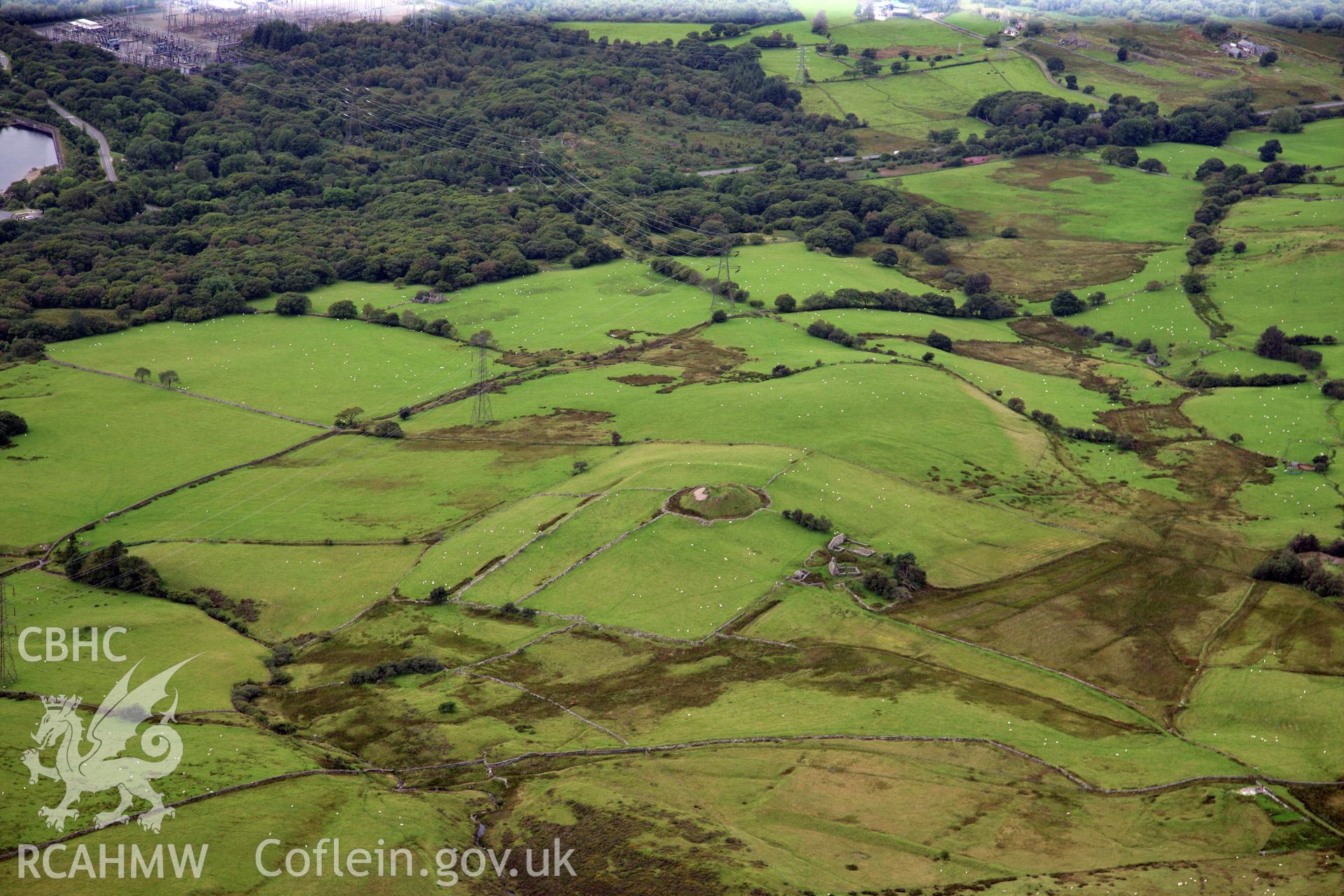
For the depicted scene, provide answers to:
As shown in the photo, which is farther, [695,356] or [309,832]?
[695,356]

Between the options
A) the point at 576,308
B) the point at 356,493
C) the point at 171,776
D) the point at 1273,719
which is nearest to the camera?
the point at 171,776

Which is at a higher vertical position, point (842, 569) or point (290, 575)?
point (842, 569)

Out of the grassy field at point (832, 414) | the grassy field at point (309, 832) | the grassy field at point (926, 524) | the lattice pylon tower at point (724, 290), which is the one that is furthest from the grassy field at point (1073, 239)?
the grassy field at point (309, 832)

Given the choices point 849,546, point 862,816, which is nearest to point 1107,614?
point 849,546

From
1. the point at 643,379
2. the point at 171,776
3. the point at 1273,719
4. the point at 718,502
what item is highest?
the point at 718,502

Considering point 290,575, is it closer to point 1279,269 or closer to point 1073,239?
point 1279,269

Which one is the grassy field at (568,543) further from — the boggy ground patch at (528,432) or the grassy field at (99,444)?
the grassy field at (99,444)

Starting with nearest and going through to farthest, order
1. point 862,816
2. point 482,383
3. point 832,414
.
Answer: point 862,816 < point 832,414 < point 482,383

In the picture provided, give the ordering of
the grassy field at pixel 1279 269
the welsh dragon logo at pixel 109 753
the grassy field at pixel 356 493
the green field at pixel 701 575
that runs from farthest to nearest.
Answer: the grassy field at pixel 1279 269
the grassy field at pixel 356 493
the green field at pixel 701 575
the welsh dragon logo at pixel 109 753

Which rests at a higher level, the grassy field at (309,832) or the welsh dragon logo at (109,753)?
the welsh dragon logo at (109,753)
